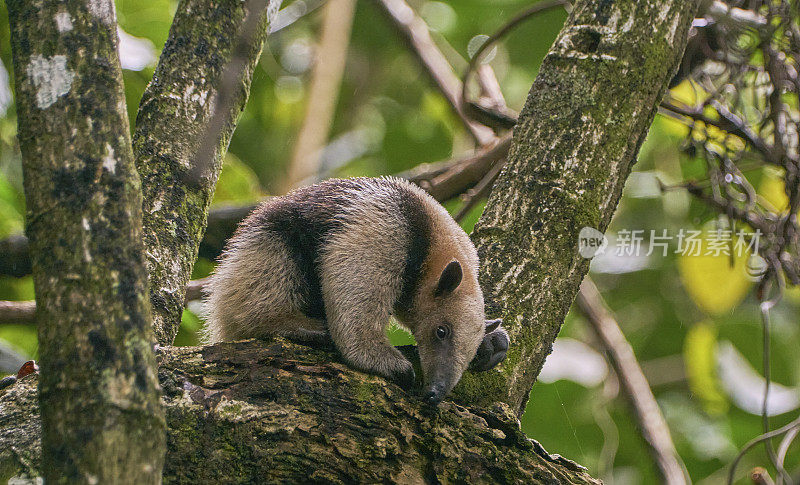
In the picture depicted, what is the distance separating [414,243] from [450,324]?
16.0 inches

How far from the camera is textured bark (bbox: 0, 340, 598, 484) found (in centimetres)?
232

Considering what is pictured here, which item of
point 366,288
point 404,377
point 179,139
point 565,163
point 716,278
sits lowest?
point 716,278

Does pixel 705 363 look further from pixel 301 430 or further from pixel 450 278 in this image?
pixel 301 430

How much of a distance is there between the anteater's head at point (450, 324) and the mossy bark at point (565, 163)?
0.08 meters

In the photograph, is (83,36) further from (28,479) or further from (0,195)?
(0,195)

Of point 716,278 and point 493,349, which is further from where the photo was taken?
point 716,278

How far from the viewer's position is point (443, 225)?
355cm

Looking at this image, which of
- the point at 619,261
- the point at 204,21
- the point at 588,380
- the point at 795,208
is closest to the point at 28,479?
the point at 204,21

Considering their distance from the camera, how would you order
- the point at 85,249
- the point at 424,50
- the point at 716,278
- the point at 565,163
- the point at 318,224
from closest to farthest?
the point at 85,249
the point at 565,163
the point at 318,224
the point at 716,278
the point at 424,50

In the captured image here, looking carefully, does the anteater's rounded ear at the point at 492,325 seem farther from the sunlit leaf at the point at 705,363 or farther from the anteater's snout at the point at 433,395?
the sunlit leaf at the point at 705,363

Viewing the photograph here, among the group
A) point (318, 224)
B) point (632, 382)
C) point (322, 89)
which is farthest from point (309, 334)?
point (322, 89)

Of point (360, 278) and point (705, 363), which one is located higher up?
point (360, 278)

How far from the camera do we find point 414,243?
11.3 ft

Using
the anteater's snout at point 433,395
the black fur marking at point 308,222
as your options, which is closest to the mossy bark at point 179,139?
the black fur marking at point 308,222
